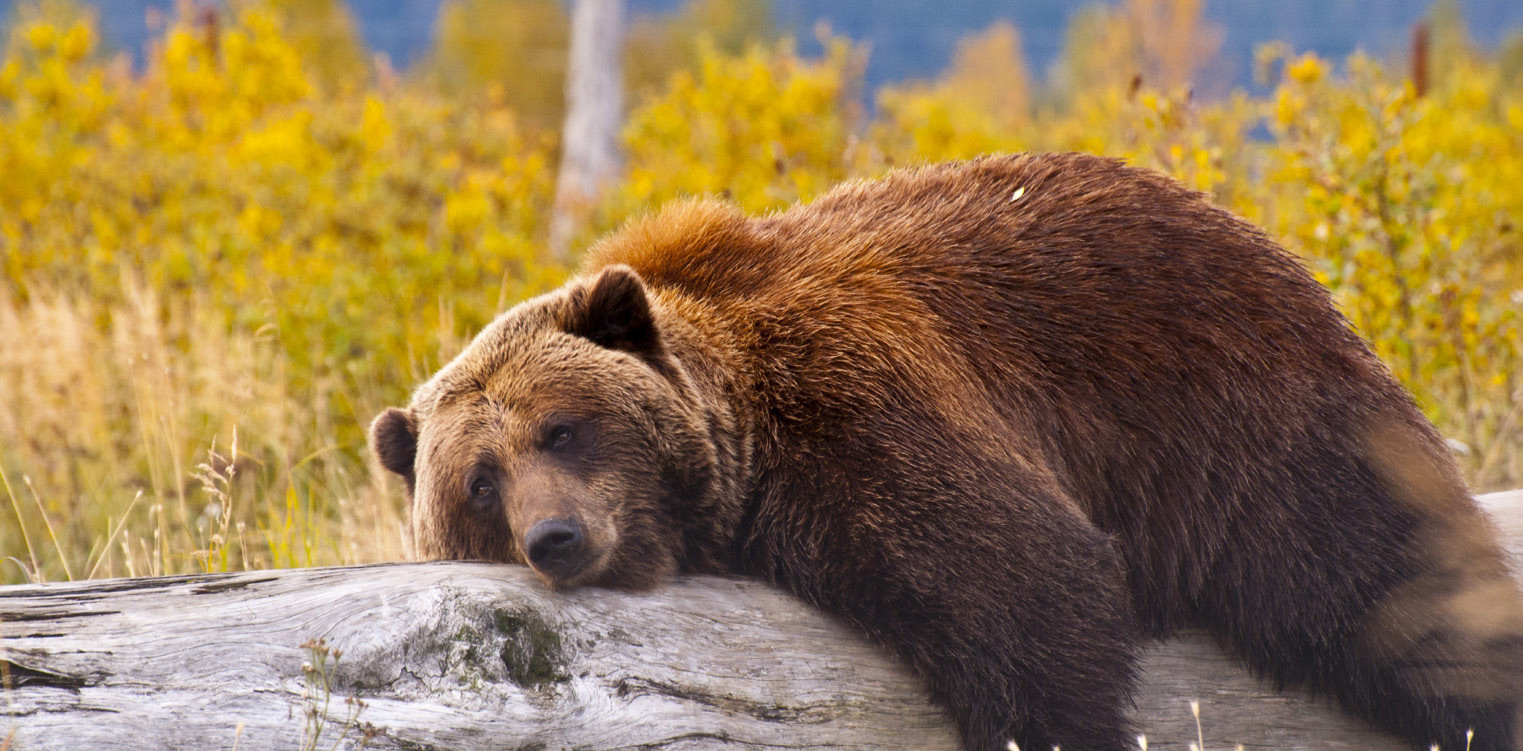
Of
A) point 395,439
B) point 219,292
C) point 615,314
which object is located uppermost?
point 219,292

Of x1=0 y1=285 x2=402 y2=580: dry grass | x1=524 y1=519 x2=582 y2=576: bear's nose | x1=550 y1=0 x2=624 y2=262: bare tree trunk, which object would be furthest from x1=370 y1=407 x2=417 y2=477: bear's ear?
x1=550 y1=0 x2=624 y2=262: bare tree trunk

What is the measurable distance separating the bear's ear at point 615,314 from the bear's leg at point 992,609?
0.68m

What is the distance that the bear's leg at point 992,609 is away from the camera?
119 inches

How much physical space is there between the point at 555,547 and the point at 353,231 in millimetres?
6283

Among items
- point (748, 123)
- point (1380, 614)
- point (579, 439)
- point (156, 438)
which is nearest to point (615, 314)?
point (579, 439)

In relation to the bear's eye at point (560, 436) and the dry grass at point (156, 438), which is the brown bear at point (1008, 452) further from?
the dry grass at point (156, 438)

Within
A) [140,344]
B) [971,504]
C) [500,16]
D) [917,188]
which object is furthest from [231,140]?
[500,16]

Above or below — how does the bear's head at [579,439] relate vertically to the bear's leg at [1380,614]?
above

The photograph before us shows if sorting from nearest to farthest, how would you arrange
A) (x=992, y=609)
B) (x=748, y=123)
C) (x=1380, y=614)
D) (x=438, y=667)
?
1. (x=438, y=667)
2. (x=992, y=609)
3. (x=1380, y=614)
4. (x=748, y=123)

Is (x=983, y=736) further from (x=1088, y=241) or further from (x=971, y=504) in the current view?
(x=1088, y=241)

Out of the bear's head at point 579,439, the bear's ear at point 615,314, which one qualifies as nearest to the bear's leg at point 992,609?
the bear's head at point 579,439

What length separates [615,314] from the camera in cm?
337

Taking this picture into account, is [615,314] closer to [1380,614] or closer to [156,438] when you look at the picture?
[1380,614]

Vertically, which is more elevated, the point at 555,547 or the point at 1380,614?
the point at 555,547
